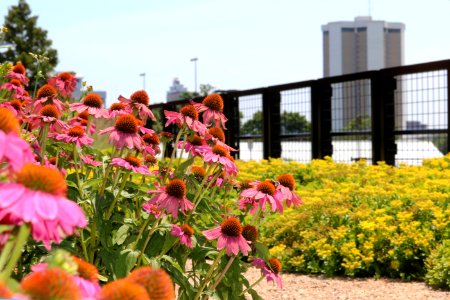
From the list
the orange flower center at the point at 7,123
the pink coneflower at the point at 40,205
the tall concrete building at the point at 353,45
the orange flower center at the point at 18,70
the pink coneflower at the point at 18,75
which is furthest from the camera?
the tall concrete building at the point at 353,45

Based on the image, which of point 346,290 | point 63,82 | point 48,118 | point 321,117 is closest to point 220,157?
point 48,118

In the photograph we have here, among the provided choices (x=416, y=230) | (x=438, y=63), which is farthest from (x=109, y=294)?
(x=438, y=63)

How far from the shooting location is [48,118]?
2.97m

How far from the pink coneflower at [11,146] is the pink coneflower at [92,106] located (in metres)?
2.16

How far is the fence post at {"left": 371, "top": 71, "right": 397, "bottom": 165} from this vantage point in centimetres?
1079

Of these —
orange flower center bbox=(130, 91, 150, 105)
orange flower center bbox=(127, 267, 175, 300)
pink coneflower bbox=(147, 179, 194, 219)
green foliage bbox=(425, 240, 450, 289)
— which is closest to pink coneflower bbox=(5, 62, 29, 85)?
orange flower center bbox=(130, 91, 150, 105)

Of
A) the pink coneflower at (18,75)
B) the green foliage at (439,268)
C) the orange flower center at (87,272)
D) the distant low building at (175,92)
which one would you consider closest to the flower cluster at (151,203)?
the pink coneflower at (18,75)

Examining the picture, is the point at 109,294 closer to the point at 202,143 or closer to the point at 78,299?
the point at 78,299

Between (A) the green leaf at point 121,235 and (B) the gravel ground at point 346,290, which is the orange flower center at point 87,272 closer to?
(A) the green leaf at point 121,235

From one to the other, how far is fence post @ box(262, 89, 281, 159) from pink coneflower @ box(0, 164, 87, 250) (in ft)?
40.4

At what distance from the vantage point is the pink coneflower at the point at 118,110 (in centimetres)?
307

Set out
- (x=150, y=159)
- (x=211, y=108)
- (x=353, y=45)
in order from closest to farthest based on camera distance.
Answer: (x=211, y=108), (x=150, y=159), (x=353, y=45)

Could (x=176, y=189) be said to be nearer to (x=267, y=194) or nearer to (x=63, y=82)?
(x=267, y=194)

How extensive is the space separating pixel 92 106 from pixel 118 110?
148 millimetres
